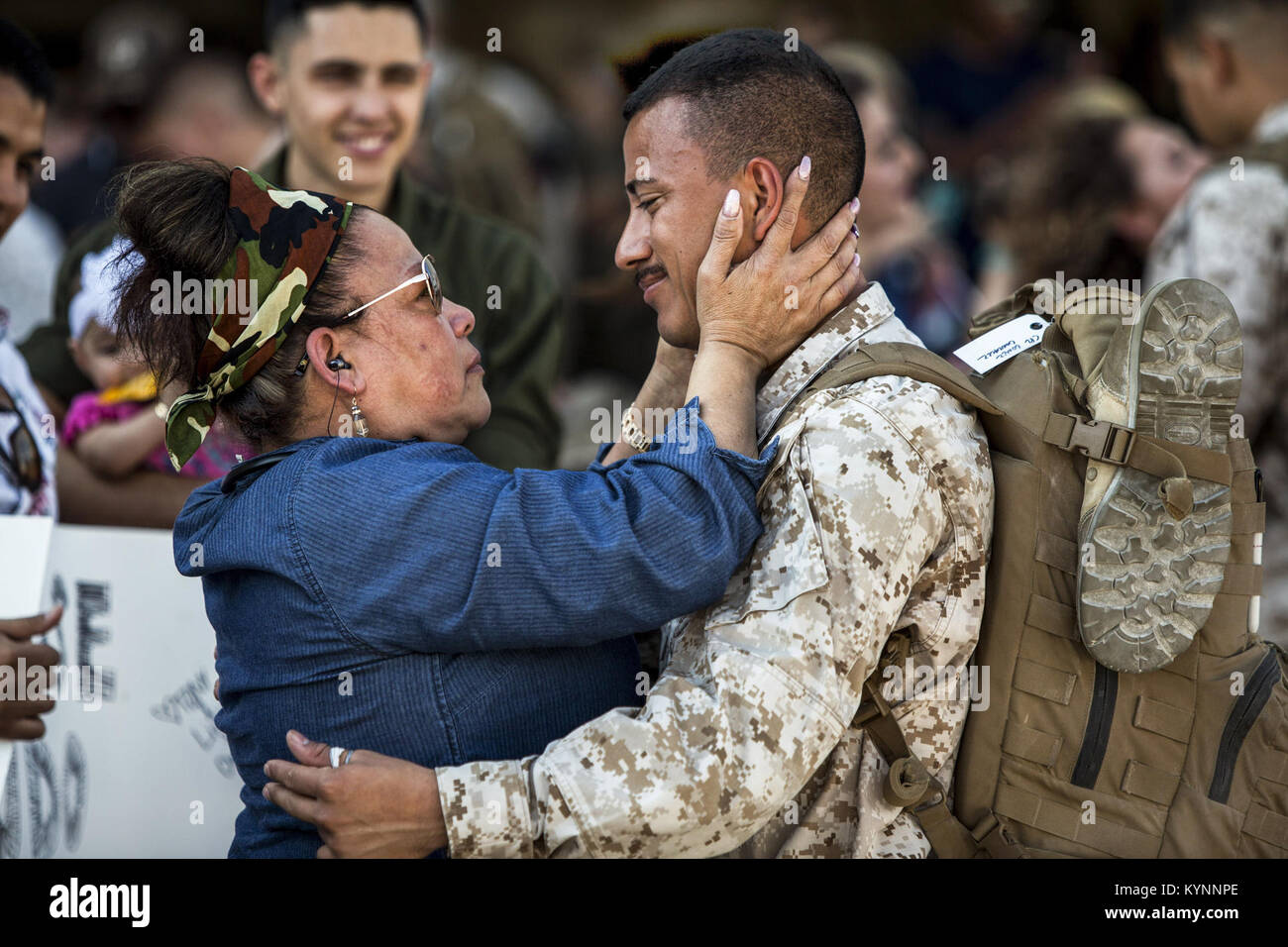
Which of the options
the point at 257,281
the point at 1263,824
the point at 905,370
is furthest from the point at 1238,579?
the point at 257,281

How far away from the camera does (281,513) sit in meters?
2.30

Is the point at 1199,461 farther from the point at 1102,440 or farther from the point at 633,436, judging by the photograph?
the point at 633,436

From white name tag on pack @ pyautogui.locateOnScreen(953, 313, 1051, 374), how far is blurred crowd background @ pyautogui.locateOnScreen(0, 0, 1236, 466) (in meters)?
2.70

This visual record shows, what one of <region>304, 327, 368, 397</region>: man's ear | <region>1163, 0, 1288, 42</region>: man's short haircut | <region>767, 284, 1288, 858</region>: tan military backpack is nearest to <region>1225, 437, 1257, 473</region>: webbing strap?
<region>767, 284, 1288, 858</region>: tan military backpack

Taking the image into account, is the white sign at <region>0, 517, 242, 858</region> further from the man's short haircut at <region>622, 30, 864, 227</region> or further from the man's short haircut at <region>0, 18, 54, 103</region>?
the man's short haircut at <region>622, 30, 864, 227</region>

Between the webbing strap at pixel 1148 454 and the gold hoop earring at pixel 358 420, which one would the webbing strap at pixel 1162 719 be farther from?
the gold hoop earring at pixel 358 420

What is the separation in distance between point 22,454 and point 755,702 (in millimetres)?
2329

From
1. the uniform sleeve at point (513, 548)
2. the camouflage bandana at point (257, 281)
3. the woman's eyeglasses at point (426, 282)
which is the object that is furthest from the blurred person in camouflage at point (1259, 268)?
the camouflage bandana at point (257, 281)

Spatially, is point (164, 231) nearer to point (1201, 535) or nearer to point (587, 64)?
point (1201, 535)

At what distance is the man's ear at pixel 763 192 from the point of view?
104 inches

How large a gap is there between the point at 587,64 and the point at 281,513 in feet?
27.3

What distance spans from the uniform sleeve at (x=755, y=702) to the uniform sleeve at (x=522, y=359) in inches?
92.2

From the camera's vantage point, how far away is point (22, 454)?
11.6 ft

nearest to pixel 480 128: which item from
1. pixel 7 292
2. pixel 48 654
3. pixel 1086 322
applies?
pixel 7 292
